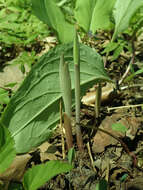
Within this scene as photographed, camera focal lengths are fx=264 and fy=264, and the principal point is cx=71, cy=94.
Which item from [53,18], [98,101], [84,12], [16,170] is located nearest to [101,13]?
[84,12]

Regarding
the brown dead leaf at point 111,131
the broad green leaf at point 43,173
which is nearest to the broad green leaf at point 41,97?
the brown dead leaf at point 111,131

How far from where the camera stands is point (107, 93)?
59.1 inches

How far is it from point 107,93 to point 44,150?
0.50 m

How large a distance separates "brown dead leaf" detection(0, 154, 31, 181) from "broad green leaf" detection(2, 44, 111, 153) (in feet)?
0.19

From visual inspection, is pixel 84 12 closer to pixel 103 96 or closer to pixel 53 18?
pixel 53 18

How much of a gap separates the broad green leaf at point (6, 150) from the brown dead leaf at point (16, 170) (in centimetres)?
25

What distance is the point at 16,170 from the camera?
3.36 ft

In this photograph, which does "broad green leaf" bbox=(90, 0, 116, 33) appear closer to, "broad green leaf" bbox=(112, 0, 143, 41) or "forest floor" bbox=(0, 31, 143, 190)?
"broad green leaf" bbox=(112, 0, 143, 41)

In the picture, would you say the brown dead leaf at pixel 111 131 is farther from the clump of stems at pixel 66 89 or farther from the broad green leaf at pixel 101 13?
the broad green leaf at pixel 101 13

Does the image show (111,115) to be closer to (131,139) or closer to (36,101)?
(131,139)

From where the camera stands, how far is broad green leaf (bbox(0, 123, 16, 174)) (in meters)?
0.75

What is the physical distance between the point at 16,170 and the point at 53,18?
0.68 m

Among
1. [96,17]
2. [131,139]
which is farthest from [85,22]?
[131,139]

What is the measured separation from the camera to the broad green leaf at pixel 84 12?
1.30 meters
